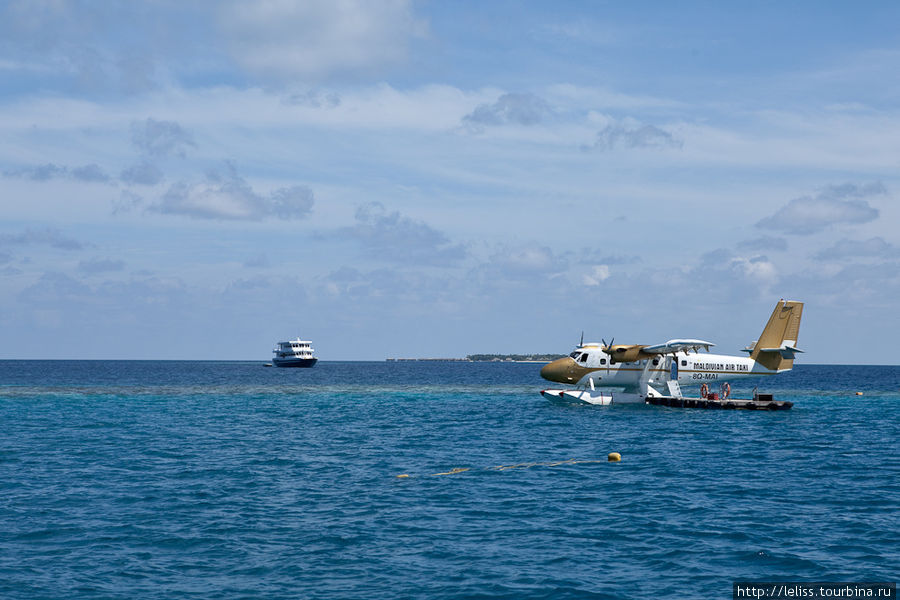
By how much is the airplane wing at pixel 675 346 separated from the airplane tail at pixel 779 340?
22.9ft

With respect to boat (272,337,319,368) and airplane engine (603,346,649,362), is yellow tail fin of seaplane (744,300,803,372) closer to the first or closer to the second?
airplane engine (603,346,649,362)

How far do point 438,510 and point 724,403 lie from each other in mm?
42486

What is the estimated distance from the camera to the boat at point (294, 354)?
182 metres

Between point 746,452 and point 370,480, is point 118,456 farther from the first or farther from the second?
point 746,452

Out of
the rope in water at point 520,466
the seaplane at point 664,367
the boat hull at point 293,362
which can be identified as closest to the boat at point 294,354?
the boat hull at point 293,362

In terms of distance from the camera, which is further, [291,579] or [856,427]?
[856,427]

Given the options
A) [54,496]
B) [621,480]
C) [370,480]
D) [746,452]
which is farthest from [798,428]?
[54,496]

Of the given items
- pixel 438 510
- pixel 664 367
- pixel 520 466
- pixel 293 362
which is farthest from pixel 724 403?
pixel 293 362

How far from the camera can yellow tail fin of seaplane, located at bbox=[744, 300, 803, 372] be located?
210 ft

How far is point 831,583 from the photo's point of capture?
16.3 m

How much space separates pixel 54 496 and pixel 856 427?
4549 cm

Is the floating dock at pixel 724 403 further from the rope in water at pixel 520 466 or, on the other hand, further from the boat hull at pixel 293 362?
the boat hull at pixel 293 362

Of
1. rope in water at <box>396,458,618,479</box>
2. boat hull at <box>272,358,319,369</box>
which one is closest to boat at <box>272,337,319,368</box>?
boat hull at <box>272,358,319,369</box>

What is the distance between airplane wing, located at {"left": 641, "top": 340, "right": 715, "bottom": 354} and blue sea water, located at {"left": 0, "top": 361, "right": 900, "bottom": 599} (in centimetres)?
1061
